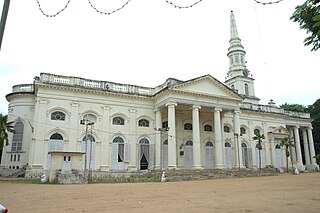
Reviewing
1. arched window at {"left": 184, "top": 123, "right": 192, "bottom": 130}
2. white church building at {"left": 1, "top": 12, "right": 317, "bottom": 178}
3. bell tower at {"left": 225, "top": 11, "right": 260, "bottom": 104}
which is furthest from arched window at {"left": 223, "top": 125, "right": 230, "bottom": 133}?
bell tower at {"left": 225, "top": 11, "right": 260, "bottom": 104}

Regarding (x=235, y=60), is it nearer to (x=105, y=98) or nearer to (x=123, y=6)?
(x=105, y=98)

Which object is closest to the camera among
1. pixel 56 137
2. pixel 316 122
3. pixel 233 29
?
pixel 56 137

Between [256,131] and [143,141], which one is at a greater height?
[256,131]

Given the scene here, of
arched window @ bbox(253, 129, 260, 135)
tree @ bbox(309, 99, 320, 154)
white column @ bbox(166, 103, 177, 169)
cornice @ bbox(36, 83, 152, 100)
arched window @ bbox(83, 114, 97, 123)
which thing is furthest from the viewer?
tree @ bbox(309, 99, 320, 154)

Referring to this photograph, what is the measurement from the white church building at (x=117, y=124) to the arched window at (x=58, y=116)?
5cm

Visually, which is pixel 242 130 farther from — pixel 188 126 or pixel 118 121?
pixel 118 121

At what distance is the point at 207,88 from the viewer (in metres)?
27.8

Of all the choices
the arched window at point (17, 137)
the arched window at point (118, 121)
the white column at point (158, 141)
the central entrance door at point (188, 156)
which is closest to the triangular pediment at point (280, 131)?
the central entrance door at point (188, 156)

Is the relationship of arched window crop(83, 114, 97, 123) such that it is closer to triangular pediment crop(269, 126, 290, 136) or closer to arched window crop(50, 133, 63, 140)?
arched window crop(50, 133, 63, 140)

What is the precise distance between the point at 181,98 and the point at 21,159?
15.6 metres

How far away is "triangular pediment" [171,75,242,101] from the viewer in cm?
2648

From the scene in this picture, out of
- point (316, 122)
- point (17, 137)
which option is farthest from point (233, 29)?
point (17, 137)

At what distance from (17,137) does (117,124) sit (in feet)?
30.0

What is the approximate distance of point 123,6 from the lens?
6.25 m
